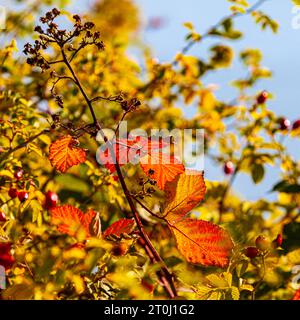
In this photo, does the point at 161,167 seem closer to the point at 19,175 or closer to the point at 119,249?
the point at 119,249

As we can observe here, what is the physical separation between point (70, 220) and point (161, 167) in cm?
22

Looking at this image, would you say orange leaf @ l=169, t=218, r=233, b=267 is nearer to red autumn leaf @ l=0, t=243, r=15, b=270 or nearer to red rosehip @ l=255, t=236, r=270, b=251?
red rosehip @ l=255, t=236, r=270, b=251

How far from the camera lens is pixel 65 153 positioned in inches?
51.4

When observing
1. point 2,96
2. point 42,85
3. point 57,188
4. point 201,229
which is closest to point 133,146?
point 201,229

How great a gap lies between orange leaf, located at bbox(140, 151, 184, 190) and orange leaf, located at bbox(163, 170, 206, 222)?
1 cm

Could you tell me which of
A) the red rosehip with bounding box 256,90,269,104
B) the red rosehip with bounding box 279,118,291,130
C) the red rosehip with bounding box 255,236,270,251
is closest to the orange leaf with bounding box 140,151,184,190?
the red rosehip with bounding box 255,236,270,251

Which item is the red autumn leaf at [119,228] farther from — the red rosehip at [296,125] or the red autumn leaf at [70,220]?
the red rosehip at [296,125]

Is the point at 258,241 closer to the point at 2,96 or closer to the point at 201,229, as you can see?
the point at 201,229

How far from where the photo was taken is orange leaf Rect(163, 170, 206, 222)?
1.21 m

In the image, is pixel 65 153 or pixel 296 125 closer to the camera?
pixel 65 153

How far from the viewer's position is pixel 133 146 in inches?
50.4

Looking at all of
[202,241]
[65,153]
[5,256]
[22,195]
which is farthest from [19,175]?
[202,241]

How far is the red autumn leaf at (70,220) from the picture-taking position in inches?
44.2

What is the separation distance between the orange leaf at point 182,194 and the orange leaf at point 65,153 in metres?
0.21
